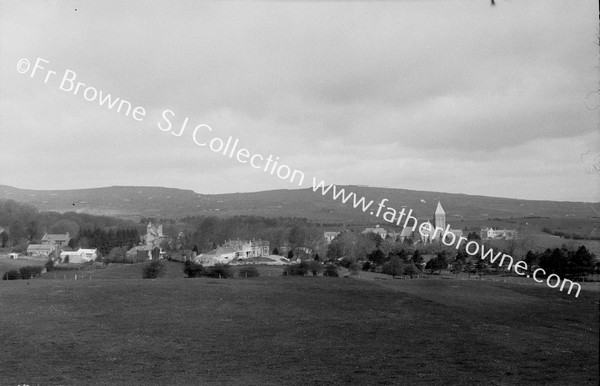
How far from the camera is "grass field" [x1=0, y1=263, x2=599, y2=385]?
1388cm

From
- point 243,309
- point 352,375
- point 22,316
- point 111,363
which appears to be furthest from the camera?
point 243,309

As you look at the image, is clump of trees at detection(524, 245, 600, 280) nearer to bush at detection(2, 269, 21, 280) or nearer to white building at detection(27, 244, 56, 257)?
bush at detection(2, 269, 21, 280)

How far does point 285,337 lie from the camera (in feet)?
62.2

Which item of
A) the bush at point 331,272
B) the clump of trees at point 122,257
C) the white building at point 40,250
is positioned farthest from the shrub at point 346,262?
the white building at point 40,250

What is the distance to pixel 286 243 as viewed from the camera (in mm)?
91750

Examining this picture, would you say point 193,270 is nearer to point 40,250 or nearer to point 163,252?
point 40,250

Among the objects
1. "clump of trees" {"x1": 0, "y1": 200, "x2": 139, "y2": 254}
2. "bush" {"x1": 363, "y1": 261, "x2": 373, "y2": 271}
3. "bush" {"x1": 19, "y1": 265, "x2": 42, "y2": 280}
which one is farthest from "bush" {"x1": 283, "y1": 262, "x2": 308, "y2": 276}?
"clump of trees" {"x1": 0, "y1": 200, "x2": 139, "y2": 254}

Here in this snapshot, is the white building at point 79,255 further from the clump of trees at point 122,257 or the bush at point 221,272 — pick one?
the bush at point 221,272

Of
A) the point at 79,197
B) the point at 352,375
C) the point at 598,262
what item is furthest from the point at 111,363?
the point at 79,197

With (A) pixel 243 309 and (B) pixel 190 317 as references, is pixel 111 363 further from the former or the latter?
(A) pixel 243 309

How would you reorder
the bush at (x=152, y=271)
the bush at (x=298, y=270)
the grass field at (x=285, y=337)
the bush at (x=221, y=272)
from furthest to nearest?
the bush at (x=298, y=270) → the bush at (x=221, y=272) → the bush at (x=152, y=271) → the grass field at (x=285, y=337)

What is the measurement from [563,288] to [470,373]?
103 feet

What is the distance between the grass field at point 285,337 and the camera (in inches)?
547

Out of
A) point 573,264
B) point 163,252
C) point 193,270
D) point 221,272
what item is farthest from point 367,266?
point 163,252
